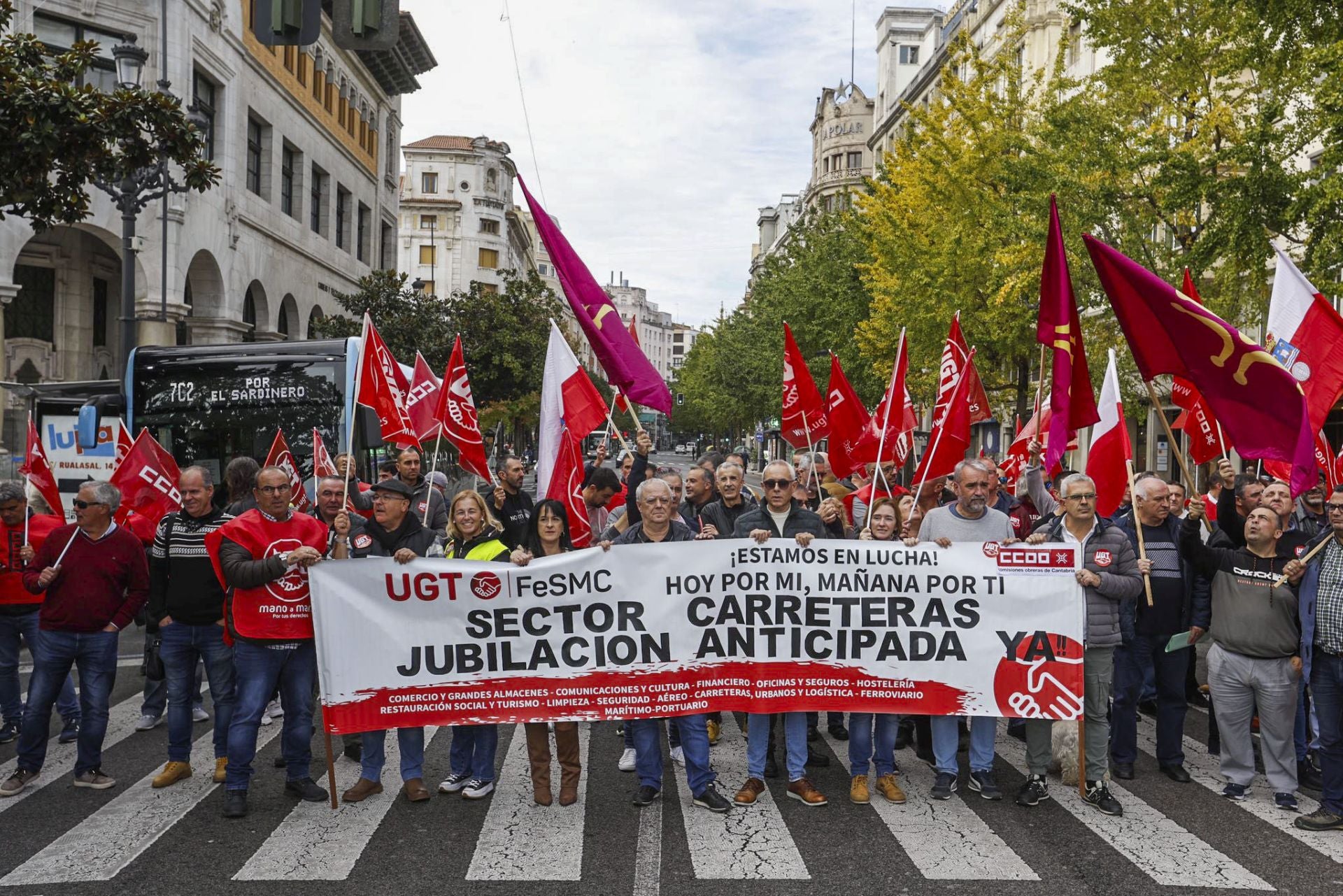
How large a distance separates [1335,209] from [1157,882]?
10.4m

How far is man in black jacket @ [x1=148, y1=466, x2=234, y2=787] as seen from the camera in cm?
695

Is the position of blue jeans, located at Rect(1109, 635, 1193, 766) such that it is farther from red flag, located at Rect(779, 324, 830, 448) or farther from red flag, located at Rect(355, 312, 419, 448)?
red flag, located at Rect(355, 312, 419, 448)

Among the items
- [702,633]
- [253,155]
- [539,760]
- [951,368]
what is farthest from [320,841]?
[253,155]

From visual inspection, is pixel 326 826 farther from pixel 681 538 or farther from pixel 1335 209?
pixel 1335 209

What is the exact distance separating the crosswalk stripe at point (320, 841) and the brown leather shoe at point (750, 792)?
1.96 metres

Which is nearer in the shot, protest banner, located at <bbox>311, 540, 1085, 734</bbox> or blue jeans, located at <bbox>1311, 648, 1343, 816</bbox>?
blue jeans, located at <bbox>1311, 648, 1343, 816</bbox>

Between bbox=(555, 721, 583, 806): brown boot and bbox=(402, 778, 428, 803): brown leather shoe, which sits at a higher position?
bbox=(555, 721, 583, 806): brown boot

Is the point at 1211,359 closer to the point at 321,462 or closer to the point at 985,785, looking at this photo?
the point at 985,785

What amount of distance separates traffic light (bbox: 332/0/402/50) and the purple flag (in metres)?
2.43

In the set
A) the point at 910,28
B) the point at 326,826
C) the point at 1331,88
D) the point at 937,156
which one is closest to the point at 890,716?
the point at 326,826

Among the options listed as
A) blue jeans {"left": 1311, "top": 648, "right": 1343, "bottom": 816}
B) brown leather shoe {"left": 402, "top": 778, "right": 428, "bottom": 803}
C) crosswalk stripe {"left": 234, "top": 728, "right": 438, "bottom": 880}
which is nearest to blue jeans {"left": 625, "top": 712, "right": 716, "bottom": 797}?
brown leather shoe {"left": 402, "top": 778, "right": 428, "bottom": 803}

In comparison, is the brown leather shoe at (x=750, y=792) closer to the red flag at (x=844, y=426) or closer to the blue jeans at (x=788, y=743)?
the blue jeans at (x=788, y=743)

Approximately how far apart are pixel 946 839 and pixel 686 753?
58.8 inches

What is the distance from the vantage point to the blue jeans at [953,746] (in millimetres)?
6832
